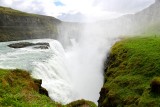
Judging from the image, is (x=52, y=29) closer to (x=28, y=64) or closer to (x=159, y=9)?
(x=159, y=9)

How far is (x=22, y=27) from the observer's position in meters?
130

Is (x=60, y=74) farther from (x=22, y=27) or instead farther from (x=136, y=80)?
(x=22, y=27)

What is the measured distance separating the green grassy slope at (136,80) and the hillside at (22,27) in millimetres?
81620

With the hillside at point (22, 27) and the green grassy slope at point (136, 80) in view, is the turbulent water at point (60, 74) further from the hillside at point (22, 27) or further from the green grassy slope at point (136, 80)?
the hillside at point (22, 27)

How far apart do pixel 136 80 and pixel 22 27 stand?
11033 centimetres

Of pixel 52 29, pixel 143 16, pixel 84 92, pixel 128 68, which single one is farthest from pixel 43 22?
pixel 128 68

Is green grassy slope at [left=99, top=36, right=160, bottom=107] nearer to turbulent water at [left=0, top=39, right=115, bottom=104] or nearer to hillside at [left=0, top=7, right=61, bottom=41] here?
turbulent water at [left=0, top=39, right=115, bottom=104]

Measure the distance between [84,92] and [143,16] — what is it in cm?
14055

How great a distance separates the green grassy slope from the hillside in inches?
3213

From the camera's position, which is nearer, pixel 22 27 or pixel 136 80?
pixel 136 80

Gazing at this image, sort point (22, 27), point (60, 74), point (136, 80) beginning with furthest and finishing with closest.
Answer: point (22, 27) → point (60, 74) → point (136, 80)

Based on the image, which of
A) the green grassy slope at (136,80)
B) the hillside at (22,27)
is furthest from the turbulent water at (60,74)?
the hillside at (22,27)

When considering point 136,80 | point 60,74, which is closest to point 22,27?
point 60,74

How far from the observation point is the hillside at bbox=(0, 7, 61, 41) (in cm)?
11375
